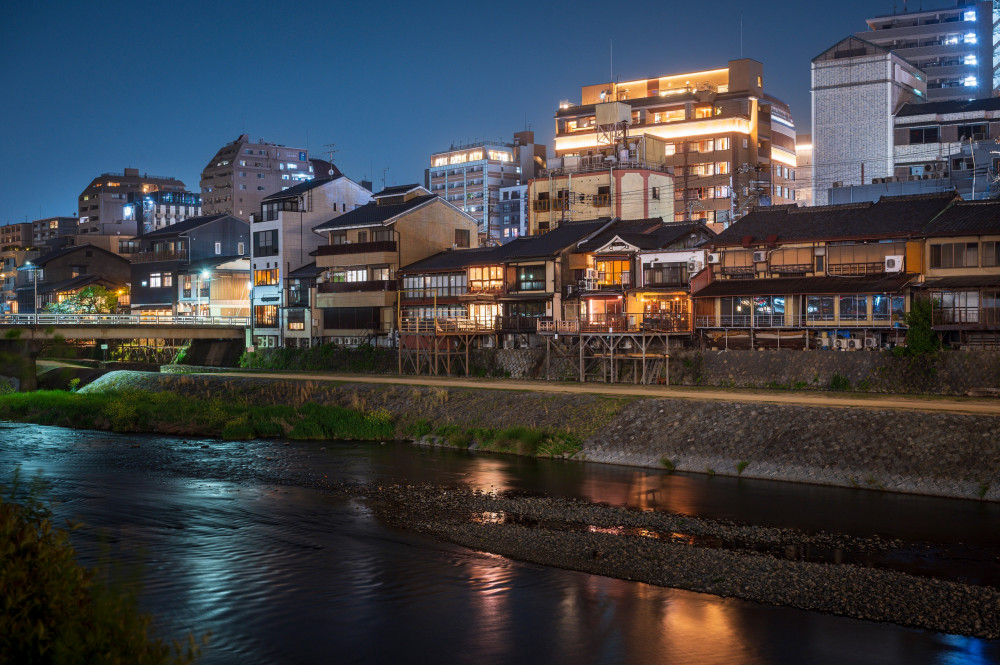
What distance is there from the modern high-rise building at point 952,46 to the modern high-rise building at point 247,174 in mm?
88584

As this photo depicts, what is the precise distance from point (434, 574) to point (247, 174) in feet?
455

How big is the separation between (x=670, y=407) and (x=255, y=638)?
2260 centimetres

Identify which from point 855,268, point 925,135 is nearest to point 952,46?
point 925,135

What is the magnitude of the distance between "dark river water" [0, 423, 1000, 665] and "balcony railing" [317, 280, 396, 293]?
31371mm

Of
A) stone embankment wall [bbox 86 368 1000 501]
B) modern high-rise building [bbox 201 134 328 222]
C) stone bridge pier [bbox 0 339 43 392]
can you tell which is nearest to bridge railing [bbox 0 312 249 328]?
stone bridge pier [bbox 0 339 43 392]

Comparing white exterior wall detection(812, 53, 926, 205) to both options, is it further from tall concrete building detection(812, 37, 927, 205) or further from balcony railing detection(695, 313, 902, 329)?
balcony railing detection(695, 313, 902, 329)

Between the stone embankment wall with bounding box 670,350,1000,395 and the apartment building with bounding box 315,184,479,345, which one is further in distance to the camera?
the apartment building with bounding box 315,184,479,345

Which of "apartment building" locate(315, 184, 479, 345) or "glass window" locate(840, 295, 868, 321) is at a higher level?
"apartment building" locate(315, 184, 479, 345)

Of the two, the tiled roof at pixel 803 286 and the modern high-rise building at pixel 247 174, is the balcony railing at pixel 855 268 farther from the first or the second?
the modern high-rise building at pixel 247 174

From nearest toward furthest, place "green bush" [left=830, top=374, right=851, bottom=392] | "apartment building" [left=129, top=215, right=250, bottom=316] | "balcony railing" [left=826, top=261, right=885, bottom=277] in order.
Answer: "green bush" [left=830, top=374, right=851, bottom=392], "balcony railing" [left=826, top=261, right=885, bottom=277], "apartment building" [left=129, top=215, right=250, bottom=316]

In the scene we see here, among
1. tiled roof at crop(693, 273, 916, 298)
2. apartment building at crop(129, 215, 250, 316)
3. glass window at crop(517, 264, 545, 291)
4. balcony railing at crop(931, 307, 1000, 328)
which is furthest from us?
apartment building at crop(129, 215, 250, 316)

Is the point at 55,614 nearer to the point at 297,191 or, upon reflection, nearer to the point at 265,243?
the point at 265,243

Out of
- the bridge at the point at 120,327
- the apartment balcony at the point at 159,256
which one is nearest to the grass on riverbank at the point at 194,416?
the bridge at the point at 120,327

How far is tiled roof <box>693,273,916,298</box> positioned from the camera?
43.1 meters
